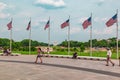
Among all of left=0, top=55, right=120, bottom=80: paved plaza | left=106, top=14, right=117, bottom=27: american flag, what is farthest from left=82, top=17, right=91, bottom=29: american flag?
left=0, top=55, right=120, bottom=80: paved plaza

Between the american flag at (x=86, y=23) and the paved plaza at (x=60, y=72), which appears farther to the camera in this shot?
the american flag at (x=86, y=23)

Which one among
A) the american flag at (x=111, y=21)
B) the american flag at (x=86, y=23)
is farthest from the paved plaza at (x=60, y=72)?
the american flag at (x=86, y=23)

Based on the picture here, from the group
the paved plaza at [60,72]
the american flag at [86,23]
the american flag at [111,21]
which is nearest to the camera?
the paved plaza at [60,72]

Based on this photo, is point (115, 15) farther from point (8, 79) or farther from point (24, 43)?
point (24, 43)

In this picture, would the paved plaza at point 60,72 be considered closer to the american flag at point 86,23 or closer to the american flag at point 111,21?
the american flag at point 111,21

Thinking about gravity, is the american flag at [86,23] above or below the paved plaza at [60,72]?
above

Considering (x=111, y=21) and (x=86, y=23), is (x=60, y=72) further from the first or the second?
(x=86, y=23)

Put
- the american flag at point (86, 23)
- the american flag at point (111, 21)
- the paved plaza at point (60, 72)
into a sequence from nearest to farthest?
the paved plaza at point (60, 72) → the american flag at point (111, 21) → the american flag at point (86, 23)

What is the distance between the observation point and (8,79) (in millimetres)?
16703

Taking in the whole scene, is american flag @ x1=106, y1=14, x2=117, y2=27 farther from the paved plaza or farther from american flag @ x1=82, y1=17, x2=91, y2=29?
the paved plaza

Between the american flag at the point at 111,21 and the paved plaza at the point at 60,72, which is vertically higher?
the american flag at the point at 111,21

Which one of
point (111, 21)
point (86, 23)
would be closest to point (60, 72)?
point (111, 21)

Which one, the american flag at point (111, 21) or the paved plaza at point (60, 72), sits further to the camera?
the american flag at point (111, 21)

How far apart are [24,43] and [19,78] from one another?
125 meters
